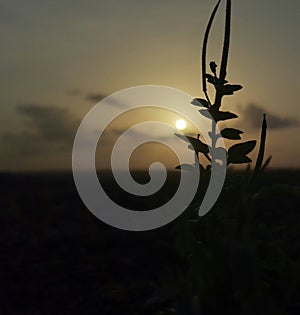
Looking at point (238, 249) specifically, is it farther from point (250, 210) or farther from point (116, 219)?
point (116, 219)

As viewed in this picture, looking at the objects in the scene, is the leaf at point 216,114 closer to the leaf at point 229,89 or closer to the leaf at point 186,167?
the leaf at point 229,89

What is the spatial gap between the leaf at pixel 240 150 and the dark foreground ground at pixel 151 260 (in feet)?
0.19

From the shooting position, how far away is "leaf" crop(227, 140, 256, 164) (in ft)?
7.89

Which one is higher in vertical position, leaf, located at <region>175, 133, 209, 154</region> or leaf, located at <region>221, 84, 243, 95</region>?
leaf, located at <region>221, 84, 243, 95</region>

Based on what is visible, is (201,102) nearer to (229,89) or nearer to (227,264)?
(229,89)

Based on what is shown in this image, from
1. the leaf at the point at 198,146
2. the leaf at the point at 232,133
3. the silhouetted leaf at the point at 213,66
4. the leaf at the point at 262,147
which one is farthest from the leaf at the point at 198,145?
the leaf at the point at 262,147

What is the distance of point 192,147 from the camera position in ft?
8.03

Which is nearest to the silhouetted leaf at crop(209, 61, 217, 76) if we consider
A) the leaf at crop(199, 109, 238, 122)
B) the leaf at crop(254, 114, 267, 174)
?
the leaf at crop(199, 109, 238, 122)

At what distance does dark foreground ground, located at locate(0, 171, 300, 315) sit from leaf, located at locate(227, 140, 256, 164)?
2.3 inches

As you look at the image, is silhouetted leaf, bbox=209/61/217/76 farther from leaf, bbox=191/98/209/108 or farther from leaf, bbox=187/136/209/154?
leaf, bbox=187/136/209/154

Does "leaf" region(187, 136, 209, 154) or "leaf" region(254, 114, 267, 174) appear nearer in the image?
"leaf" region(254, 114, 267, 174)

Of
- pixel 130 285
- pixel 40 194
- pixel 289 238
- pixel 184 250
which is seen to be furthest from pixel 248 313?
pixel 40 194

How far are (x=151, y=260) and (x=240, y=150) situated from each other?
2259 millimetres

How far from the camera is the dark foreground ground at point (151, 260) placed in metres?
1.49
